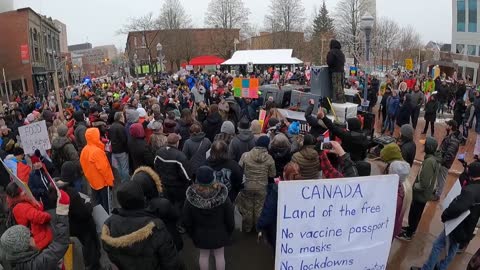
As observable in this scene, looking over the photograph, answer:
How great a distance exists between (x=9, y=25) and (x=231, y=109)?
50832 millimetres

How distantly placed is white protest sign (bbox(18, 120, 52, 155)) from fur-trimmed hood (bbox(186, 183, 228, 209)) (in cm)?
464

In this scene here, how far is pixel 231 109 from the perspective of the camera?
9.91 m

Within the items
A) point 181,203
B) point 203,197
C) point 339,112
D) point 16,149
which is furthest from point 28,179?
point 339,112

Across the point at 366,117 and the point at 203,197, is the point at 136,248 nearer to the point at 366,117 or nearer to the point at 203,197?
the point at 203,197

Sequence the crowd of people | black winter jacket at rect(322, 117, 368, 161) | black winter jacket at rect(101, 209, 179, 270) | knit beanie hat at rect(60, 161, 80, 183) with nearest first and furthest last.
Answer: black winter jacket at rect(101, 209, 179, 270)
the crowd of people
knit beanie hat at rect(60, 161, 80, 183)
black winter jacket at rect(322, 117, 368, 161)

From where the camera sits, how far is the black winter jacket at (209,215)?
402 cm

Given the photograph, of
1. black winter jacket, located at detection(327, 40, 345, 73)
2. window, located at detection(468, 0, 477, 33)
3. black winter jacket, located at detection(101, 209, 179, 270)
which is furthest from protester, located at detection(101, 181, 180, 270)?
window, located at detection(468, 0, 477, 33)

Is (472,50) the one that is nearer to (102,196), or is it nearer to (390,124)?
(390,124)

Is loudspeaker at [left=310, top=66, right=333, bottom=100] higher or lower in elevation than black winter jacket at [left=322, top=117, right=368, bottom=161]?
higher

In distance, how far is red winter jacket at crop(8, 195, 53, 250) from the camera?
12.6 feet

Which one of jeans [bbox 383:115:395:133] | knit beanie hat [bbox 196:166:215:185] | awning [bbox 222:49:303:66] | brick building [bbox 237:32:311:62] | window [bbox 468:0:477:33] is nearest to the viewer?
knit beanie hat [bbox 196:166:215:185]

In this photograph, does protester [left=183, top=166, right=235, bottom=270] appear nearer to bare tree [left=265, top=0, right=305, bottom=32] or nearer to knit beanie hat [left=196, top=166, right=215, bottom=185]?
knit beanie hat [left=196, top=166, right=215, bottom=185]

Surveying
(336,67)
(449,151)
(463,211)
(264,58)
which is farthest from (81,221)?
(264,58)

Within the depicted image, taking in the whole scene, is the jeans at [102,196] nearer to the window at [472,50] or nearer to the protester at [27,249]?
the protester at [27,249]
